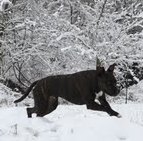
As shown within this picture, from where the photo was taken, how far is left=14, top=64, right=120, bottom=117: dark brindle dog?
742 centimetres

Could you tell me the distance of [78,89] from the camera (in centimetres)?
771

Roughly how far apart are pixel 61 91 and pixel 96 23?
781 cm

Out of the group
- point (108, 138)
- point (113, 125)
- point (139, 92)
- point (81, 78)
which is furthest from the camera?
point (139, 92)

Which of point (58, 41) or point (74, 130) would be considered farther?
point (58, 41)

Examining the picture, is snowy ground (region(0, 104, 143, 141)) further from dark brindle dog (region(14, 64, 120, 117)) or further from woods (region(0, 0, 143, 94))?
woods (region(0, 0, 143, 94))

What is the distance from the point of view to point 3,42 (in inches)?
571

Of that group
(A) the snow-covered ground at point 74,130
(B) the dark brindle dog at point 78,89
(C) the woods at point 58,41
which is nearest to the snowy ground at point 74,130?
(A) the snow-covered ground at point 74,130

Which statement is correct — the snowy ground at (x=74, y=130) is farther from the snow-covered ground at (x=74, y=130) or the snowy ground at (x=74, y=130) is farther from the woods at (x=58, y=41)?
the woods at (x=58, y=41)

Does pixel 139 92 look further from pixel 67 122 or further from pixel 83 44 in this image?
pixel 67 122

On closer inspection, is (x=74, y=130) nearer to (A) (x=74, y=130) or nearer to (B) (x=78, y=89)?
(A) (x=74, y=130)

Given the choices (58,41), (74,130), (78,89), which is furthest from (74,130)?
(58,41)

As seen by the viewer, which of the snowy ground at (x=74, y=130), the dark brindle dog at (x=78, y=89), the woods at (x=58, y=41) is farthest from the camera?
the woods at (x=58, y=41)

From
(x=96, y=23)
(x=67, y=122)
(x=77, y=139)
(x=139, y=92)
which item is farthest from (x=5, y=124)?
(x=139, y=92)

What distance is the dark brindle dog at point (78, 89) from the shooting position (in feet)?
24.3
